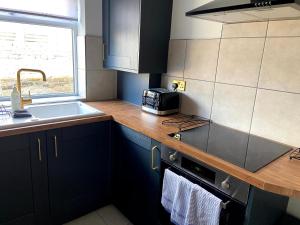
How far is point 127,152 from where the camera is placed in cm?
169

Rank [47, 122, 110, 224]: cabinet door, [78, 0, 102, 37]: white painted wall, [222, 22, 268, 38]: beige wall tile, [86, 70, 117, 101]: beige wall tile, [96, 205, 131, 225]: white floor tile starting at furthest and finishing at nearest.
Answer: [86, 70, 117, 101]: beige wall tile, [78, 0, 102, 37]: white painted wall, [96, 205, 131, 225]: white floor tile, [47, 122, 110, 224]: cabinet door, [222, 22, 268, 38]: beige wall tile

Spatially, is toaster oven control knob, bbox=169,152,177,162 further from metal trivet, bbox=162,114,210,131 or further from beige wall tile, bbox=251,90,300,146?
beige wall tile, bbox=251,90,300,146

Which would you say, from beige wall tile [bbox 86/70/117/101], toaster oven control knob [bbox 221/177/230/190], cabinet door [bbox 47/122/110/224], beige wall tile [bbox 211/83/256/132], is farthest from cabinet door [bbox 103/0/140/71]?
toaster oven control knob [bbox 221/177/230/190]

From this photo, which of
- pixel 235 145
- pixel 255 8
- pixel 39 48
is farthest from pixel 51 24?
pixel 235 145

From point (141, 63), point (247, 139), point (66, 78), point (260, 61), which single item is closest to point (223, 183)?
point (247, 139)

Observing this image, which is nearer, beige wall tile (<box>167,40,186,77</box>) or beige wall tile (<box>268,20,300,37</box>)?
beige wall tile (<box>268,20,300,37</box>)

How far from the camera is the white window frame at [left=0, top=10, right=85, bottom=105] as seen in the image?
1836mm

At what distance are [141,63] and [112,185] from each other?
3.42ft

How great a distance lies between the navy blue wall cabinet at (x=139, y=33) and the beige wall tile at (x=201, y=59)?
235mm

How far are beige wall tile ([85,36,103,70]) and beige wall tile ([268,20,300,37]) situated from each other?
145 cm

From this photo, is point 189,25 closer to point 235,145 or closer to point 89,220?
point 235,145

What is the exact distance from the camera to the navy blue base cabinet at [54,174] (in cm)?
143

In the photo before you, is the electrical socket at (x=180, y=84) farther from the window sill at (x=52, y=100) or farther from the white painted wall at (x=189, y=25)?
the window sill at (x=52, y=100)

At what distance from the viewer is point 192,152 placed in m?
1.17
